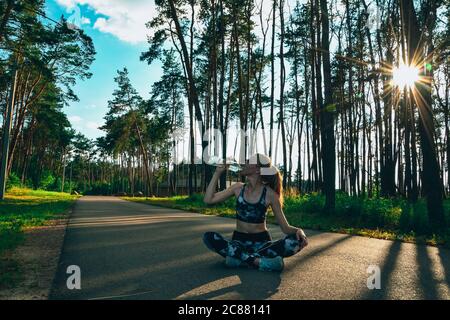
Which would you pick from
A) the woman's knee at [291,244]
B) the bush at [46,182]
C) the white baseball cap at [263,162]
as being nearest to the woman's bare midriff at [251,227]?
the woman's knee at [291,244]

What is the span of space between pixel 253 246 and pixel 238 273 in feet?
1.54

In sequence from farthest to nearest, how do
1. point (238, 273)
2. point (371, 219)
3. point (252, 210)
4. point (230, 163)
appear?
point (371, 219) → point (252, 210) → point (238, 273) → point (230, 163)

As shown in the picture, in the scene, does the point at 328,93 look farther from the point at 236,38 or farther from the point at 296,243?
the point at 236,38

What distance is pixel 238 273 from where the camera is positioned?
501 cm

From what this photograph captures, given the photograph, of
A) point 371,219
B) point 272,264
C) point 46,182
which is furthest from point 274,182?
point 46,182

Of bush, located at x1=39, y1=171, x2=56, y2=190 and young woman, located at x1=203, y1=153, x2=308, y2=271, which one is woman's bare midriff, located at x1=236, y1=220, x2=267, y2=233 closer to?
young woman, located at x1=203, y1=153, x2=308, y2=271

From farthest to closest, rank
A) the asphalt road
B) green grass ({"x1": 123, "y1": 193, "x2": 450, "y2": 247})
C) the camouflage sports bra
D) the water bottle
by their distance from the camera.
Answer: green grass ({"x1": 123, "y1": 193, "x2": 450, "y2": 247}) < the camouflage sports bra < the water bottle < the asphalt road

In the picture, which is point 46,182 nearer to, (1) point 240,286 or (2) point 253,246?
(2) point 253,246

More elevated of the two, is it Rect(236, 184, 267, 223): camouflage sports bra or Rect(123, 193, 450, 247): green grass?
Rect(236, 184, 267, 223): camouflage sports bra

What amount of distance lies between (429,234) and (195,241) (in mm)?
6335

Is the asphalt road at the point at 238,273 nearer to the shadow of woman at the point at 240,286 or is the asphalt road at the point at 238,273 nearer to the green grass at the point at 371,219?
the shadow of woman at the point at 240,286

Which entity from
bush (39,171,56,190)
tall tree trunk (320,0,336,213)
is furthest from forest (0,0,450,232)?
bush (39,171,56,190)

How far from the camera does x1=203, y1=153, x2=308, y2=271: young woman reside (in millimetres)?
5152
